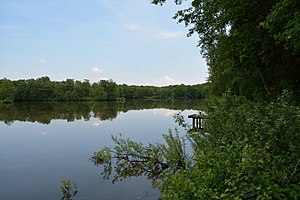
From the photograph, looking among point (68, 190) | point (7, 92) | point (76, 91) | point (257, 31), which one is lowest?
point (68, 190)

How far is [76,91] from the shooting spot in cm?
9600

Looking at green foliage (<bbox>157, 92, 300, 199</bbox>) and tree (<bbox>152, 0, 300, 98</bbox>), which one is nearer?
green foliage (<bbox>157, 92, 300, 199</bbox>)

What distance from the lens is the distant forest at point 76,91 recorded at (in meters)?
83.7

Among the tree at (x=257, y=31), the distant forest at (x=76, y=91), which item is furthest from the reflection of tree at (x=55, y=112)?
the distant forest at (x=76, y=91)

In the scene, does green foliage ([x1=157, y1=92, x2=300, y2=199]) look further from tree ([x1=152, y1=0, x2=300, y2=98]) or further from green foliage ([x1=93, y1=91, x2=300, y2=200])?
tree ([x1=152, y1=0, x2=300, y2=98])

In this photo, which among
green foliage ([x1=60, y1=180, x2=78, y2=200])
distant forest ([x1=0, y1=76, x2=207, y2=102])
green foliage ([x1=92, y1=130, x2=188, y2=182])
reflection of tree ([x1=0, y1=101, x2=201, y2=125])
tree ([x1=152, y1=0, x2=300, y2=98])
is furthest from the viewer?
distant forest ([x1=0, y1=76, x2=207, y2=102])

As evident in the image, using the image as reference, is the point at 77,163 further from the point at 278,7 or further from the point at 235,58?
the point at 278,7

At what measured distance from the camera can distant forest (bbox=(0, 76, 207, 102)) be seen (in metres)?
83.7

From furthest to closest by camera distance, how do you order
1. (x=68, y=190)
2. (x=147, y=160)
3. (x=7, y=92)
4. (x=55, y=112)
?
(x=7, y=92) < (x=55, y=112) < (x=147, y=160) < (x=68, y=190)

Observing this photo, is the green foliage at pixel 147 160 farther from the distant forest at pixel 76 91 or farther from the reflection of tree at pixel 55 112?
the distant forest at pixel 76 91

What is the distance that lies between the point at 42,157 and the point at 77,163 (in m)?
2.56

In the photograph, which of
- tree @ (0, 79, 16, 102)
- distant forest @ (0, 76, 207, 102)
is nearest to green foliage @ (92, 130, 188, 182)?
distant forest @ (0, 76, 207, 102)

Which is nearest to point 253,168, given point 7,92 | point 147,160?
point 147,160

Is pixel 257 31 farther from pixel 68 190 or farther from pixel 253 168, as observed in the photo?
pixel 68 190
